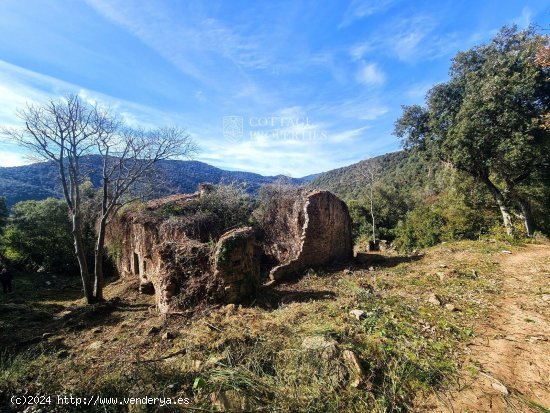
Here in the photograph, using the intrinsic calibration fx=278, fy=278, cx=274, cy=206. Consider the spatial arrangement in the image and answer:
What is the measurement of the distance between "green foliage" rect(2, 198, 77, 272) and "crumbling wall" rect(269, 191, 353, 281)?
57.4ft

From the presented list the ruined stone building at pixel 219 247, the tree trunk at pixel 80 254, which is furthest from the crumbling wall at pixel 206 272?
the tree trunk at pixel 80 254

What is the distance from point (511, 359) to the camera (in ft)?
14.4

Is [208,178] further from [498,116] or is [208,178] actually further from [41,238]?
[498,116]

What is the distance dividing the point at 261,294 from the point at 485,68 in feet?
50.9

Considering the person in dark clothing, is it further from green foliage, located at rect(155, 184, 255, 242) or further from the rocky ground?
green foliage, located at rect(155, 184, 255, 242)

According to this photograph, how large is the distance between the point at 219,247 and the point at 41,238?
20.7 metres

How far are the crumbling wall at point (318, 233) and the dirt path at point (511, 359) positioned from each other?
6.17 meters

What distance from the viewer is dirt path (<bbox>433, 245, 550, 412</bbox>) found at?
11.5 feet

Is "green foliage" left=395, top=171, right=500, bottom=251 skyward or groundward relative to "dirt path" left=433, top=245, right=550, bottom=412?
skyward

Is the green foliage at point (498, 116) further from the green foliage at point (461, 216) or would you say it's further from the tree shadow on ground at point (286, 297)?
the tree shadow on ground at point (286, 297)

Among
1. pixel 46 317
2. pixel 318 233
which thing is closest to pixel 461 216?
pixel 318 233

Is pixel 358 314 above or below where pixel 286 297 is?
above

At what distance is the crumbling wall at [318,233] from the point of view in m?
11.6

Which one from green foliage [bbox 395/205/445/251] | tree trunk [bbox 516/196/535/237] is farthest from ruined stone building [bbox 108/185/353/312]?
tree trunk [bbox 516/196/535/237]
